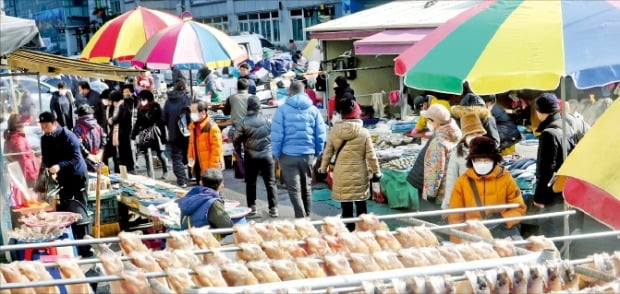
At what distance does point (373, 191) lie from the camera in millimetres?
11312

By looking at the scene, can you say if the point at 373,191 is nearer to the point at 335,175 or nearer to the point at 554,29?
the point at 335,175

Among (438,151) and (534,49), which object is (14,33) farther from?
(438,151)

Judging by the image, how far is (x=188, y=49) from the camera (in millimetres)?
12766

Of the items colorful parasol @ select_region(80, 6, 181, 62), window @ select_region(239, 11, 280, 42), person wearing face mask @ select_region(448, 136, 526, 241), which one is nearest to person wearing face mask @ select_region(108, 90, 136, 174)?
colorful parasol @ select_region(80, 6, 181, 62)

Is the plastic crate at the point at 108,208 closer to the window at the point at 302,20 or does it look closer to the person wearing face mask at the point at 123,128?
the person wearing face mask at the point at 123,128

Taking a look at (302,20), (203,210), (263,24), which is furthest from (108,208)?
(263,24)

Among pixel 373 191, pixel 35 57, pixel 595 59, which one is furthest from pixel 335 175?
pixel 595 59

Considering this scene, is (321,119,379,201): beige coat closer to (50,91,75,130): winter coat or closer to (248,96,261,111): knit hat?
(248,96,261,111): knit hat

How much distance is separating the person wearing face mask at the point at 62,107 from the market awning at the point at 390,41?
19.2ft

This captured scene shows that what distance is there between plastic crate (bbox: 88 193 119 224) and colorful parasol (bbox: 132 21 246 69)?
2908 millimetres

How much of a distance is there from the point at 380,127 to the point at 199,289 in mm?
10586

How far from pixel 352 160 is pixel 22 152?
4300mm

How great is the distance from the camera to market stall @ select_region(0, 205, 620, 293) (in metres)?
3.37

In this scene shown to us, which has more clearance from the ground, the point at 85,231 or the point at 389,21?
the point at 389,21
